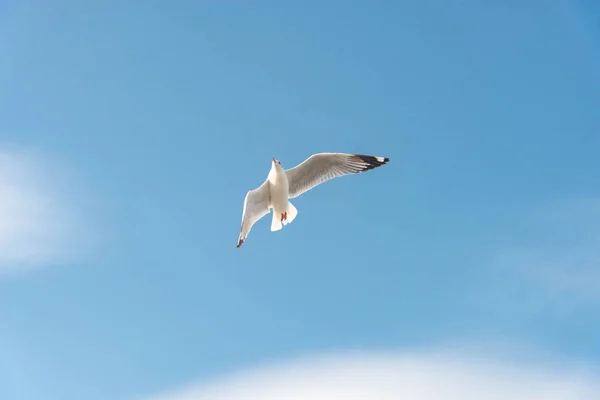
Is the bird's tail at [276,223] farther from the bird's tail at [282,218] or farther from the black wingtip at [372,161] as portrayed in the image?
the black wingtip at [372,161]

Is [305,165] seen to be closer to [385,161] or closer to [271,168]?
[271,168]

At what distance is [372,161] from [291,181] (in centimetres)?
151

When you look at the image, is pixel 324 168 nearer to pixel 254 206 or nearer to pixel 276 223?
pixel 276 223

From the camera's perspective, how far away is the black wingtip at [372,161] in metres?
11.3

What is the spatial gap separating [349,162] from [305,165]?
32.7 inches

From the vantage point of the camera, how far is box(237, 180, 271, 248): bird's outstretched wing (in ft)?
33.6

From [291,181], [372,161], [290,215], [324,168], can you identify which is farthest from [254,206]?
[372,161]

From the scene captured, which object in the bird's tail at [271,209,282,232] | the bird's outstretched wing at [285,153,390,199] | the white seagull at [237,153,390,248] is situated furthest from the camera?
the bird's outstretched wing at [285,153,390,199]

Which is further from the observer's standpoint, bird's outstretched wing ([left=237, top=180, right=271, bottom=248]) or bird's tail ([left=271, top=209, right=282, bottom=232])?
bird's tail ([left=271, top=209, right=282, bottom=232])

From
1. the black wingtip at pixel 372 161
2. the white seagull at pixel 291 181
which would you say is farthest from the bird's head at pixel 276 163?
the black wingtip at pixel 372 161

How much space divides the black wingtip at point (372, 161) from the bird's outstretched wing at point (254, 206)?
1.83m

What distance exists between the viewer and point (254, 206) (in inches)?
422

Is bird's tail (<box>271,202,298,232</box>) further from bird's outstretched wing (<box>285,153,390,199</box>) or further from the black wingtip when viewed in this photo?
the black wingtip

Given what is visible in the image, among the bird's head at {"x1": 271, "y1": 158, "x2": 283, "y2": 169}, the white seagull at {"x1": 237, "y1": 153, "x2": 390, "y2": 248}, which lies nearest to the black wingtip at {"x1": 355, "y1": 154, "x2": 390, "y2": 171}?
the white seagull at {"x1": 237, "y1": 153, "x2": 390, "y2": 248}
